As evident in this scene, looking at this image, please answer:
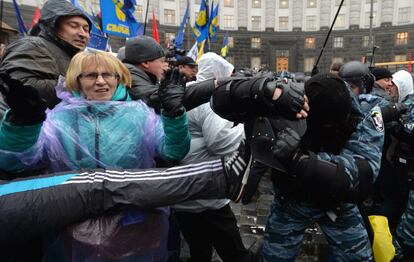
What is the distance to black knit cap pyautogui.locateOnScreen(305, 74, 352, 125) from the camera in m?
1.94

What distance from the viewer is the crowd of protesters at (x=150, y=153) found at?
5.17ft

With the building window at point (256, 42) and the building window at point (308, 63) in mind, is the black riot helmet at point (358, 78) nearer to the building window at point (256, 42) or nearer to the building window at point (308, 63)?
the building window at point (308, 63)

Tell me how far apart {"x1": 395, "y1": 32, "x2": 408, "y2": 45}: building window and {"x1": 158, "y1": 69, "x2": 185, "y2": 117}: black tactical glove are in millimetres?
46109

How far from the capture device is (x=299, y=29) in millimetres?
44000

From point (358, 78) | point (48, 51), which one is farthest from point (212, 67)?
point (358, 78)

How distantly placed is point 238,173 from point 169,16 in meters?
43.2

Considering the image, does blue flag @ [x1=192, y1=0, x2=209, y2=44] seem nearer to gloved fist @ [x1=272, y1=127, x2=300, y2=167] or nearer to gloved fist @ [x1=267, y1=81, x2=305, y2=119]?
gloved fist @ [x1=272, y1=127, x2=300, y2=167]

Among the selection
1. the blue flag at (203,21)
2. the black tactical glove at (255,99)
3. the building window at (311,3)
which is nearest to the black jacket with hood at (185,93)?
the black tactical glove at (255,99)

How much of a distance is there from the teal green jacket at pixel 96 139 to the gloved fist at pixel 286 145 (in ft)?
1.85

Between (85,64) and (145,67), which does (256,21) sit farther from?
(85,64)

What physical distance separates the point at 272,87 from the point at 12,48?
1.93 metres

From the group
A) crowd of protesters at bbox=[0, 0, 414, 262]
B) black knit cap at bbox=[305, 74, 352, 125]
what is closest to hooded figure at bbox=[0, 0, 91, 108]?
crowd of protesters at bbox=[0, 0, 414, 262]

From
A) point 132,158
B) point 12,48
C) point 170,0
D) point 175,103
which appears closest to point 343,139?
point 175,103

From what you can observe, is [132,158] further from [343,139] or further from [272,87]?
[343,139]
